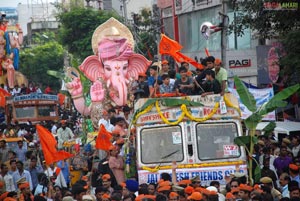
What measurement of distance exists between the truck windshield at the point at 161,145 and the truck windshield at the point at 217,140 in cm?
32

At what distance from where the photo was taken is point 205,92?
16.1 metres

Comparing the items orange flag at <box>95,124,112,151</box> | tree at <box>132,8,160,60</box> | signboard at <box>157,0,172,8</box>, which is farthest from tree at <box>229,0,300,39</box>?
tree at <box>132,8,160,60</box>

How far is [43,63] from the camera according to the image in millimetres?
75125

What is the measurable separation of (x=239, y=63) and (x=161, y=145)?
1740 cm

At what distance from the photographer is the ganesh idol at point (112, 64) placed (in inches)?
1097

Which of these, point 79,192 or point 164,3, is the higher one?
point 164,3

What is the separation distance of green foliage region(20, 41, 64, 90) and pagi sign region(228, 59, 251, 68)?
1625 inches

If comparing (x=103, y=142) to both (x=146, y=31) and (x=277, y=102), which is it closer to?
(x=277, y=102)

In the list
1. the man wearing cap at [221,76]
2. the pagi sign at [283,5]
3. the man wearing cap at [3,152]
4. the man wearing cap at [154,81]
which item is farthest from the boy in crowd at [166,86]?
the man wearing cap at [3,152]

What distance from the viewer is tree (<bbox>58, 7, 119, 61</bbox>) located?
57.2 m

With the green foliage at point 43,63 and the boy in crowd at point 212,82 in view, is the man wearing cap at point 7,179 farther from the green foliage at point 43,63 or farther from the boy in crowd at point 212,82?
the green foliage at point 43,63

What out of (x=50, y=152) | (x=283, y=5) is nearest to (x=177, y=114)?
(x=50, y=152)

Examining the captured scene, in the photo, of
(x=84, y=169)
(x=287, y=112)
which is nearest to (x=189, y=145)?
(x=84, y=169)

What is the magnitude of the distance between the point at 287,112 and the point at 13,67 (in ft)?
70.3
